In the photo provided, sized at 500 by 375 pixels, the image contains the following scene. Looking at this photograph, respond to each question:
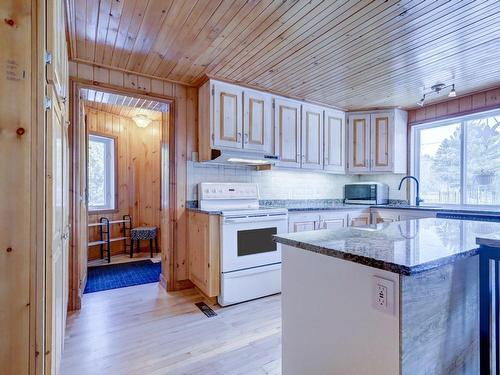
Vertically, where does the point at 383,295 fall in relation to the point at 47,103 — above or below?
below

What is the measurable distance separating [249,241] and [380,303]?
1990mm

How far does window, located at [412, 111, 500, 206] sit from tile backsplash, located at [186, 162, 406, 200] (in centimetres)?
43

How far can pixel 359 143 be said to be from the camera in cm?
417

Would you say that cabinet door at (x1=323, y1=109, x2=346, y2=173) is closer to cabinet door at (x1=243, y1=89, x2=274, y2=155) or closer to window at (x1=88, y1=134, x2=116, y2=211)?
cabinet door at (x1=243, y1=89, x2=274, y2=155)

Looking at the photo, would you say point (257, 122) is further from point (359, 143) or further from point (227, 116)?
point (359, 143)

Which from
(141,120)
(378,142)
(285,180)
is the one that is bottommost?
(285,180)

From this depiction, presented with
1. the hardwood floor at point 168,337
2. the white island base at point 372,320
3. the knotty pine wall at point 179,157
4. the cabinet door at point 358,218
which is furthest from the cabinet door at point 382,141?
the white island base at point 372,320

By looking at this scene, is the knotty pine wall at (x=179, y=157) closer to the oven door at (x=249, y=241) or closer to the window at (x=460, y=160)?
the oven door at (x=249, y=241)

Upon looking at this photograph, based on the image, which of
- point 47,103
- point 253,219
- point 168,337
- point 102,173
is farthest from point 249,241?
point 102,173

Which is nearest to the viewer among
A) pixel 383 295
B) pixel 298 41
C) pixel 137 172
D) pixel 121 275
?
pixel 383 295

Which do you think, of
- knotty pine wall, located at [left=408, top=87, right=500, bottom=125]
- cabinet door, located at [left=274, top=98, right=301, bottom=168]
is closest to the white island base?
cabinet door, located at [left=274, top=98, right=301, bottom=168]

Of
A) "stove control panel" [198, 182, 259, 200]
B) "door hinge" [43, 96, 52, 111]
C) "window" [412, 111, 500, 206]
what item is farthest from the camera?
"window" [412, 111, 500, 206]

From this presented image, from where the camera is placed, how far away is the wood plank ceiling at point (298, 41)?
1.90 m

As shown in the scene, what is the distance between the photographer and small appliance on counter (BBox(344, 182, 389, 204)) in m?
4.07
